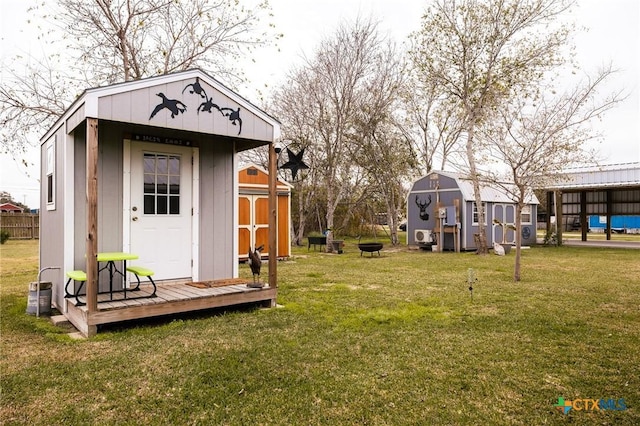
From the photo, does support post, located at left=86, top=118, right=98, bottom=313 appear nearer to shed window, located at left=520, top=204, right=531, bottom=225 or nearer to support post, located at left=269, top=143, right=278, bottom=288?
support post, located at left=269, top=143, right=278, bottom=288

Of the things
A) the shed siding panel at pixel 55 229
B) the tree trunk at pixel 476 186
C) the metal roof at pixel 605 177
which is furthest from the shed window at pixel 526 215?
the shed siding panel at pixel 55 229

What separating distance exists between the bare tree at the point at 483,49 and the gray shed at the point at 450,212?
1097 millimetres

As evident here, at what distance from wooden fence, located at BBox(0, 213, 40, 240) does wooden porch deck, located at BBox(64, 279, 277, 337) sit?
19.3m

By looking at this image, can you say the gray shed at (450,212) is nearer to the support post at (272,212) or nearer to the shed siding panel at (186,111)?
the support post at (272,212)

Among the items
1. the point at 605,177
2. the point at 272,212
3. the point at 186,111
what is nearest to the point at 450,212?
the point at 605,177

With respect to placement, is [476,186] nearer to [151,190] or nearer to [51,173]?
[151,190]

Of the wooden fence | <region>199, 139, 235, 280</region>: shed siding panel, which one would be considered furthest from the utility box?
the wooden fence

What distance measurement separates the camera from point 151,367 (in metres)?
3.29

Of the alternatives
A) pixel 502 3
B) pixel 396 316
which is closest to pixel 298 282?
pixel 396 316

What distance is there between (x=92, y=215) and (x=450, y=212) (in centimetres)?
1275

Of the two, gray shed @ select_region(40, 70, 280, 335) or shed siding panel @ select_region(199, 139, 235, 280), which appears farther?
shed siding panel @ select_region(199, 139, 235, 280)

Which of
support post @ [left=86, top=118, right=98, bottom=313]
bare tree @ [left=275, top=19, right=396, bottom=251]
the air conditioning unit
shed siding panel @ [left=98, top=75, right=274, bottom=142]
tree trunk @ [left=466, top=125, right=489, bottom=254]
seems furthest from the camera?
bare tree @ [left=275, top=19, right=396, bottom=251]

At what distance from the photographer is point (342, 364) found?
11.1ft

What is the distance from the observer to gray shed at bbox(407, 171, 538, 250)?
14.6 metres
